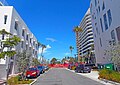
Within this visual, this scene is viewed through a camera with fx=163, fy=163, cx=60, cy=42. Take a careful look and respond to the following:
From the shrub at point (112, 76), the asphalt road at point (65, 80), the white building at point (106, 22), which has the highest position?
the white building at point (106, 22)

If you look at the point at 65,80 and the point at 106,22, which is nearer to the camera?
the point at 65,80

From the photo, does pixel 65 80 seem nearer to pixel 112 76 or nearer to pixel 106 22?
pixel 112 76

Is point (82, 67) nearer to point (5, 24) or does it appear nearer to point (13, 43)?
point (5, 24)

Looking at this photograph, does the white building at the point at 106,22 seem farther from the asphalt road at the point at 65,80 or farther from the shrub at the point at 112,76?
the shrub at the point at 112,76

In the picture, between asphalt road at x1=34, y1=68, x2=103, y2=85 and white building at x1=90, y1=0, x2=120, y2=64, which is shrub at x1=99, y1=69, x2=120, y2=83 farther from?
white building at x1=90, y1=0, x2=120, y2=64

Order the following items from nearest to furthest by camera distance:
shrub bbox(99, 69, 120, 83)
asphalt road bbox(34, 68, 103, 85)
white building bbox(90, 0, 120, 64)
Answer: shrub bbox(99, 69, 120, 83), asphalt road bbox(34, 68, 103, 85), white building bbox(90, 0, 120, 64)

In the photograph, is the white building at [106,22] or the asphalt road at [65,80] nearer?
the asphalt road at [65,80]

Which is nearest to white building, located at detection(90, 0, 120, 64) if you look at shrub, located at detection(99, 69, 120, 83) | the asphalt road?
the asphalt road

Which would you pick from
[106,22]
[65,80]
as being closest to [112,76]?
[65,80]

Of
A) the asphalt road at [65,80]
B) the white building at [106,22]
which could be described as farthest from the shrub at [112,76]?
the white building at [106,22]

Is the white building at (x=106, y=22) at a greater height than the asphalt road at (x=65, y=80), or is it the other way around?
the white building at (x=106, y=22)

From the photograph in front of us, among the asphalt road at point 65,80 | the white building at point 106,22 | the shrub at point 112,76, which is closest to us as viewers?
the shrub at point 112,76

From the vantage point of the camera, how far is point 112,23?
3522cm

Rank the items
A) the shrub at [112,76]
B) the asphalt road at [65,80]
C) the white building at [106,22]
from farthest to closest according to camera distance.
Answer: the white building at [106,22] → the asphalt road at [65,80] → the shrub at [112,76]
